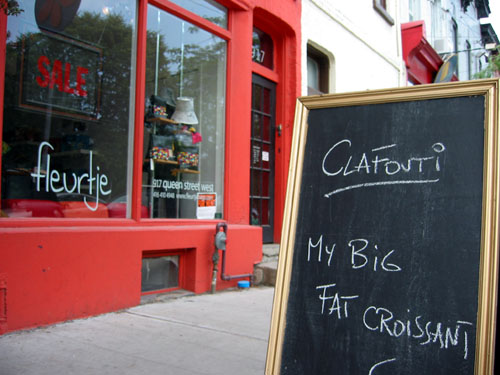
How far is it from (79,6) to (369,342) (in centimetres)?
426

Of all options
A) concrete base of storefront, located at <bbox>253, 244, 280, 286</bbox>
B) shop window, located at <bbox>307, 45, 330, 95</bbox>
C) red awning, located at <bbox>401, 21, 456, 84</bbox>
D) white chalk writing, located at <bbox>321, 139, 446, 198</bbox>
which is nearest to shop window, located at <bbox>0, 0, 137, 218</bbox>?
concrete base of storefront, located at <bbox>253, 244, 280, 286</bbox>

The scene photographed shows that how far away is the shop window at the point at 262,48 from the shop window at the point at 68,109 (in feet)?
8.23

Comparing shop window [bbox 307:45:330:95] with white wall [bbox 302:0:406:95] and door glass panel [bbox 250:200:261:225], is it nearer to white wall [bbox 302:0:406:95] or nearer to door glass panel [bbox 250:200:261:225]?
white wall [bbox 302:0:406:95]

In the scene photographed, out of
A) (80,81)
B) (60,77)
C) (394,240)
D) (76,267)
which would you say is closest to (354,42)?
(80,81)

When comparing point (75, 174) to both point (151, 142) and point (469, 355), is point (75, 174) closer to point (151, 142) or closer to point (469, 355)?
point (151, 142)

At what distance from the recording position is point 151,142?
219 inches

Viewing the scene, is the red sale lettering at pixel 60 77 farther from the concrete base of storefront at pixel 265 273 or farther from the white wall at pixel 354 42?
the white wall at pixel 354 42

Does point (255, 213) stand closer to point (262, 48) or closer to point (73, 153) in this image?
point (262, 48)

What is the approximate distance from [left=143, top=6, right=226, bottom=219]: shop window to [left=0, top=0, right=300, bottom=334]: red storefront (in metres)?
0.02

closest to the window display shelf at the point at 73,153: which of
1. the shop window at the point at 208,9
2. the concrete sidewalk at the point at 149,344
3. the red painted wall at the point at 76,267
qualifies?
the red painted wall at the point at 76,267

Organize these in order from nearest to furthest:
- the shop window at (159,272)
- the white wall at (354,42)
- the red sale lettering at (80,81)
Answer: the red sale lettering at (80,81) < the shop window at (159,272) < the white wall at (354,42)

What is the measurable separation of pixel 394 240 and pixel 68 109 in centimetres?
356

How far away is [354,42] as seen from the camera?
9.73 meters

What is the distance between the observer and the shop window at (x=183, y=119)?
18.3 ft
